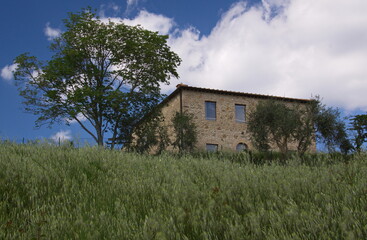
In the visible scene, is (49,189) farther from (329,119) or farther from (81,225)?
(329,119)

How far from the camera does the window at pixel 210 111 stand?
3033 centimetres

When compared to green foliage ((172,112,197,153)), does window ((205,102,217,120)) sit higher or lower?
higher

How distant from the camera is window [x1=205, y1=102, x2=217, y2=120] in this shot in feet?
99.5

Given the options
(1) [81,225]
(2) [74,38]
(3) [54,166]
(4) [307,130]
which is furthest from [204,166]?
(2) [74,38]

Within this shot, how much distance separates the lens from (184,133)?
Result: 2716 cm

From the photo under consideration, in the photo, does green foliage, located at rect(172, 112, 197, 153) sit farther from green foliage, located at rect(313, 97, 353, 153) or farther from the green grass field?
the green grass field

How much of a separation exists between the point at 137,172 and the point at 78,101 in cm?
1992

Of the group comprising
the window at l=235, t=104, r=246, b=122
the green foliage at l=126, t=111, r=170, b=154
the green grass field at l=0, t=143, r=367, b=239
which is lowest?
the green grass field at l=0, t=143, r=367, b=239

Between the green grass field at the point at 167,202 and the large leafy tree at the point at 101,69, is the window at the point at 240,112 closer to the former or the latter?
the large leafy tree at the point at 101,69

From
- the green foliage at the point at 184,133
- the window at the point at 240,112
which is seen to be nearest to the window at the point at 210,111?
the window at the point at 240,112

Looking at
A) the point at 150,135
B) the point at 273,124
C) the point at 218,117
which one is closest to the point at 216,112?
the point at 218,117

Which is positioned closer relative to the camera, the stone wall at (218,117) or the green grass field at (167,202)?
the green grass field at (167,202)

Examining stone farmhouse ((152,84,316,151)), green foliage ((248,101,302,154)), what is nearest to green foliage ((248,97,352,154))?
green foliage ((248,101,302,154))

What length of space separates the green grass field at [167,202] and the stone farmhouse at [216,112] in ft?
71.5
